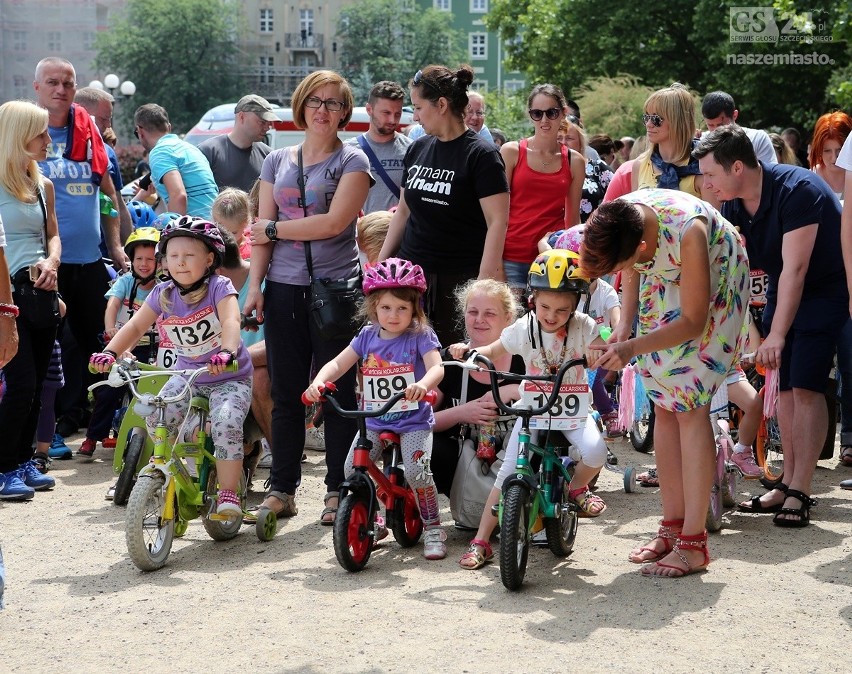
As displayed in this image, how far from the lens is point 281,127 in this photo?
21453mm

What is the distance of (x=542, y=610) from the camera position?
490 cm

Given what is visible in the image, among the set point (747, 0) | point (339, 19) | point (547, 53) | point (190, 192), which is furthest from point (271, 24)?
point (190, 192)

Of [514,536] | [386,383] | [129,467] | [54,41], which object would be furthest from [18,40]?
[514,536]

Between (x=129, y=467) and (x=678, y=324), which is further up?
(x=678, y=324)

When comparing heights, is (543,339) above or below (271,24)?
below

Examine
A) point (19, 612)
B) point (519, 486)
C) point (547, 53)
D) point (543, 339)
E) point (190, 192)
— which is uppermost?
point (547, 53)

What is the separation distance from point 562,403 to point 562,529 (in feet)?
1.87

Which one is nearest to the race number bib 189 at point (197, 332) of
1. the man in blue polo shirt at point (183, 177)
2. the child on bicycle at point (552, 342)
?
the child on bicycle at point (552, 342)

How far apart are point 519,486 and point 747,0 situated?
33835mm

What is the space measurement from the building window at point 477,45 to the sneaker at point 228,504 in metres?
96.6

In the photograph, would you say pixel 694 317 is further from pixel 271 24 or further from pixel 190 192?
pixel 271 24

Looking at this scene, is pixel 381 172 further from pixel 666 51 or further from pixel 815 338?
pixel 666 51

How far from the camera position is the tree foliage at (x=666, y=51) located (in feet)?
115

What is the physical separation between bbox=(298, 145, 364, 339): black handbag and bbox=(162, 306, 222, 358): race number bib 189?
0.52m
